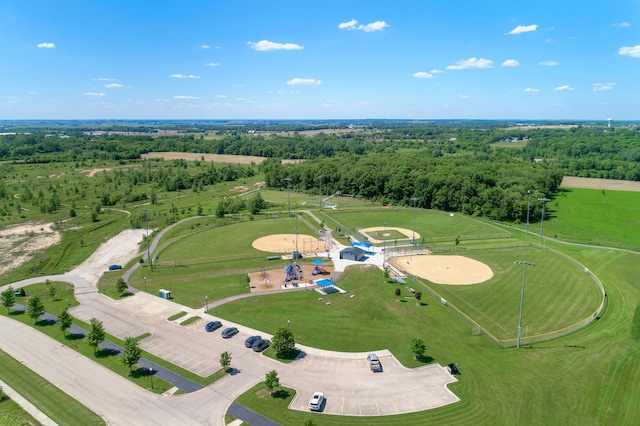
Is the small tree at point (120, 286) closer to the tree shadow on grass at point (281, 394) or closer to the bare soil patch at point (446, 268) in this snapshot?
the tree shadow on grass at point (281, 394)

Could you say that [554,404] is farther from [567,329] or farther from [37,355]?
[37,355]

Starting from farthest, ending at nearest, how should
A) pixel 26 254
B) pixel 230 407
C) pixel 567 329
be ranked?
1. pixel 26 254
2. pixel 567 329
3. pixel 230 407

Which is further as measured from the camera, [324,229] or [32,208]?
[32,208]

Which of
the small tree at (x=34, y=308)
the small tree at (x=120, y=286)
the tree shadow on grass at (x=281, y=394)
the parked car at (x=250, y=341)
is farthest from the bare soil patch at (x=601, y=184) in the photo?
the small tree at (x=34, y=308)

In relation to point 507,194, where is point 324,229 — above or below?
below

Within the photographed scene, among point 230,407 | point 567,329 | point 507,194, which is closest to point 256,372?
point 230,407

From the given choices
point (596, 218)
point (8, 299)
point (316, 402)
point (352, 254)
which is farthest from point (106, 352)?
point (596, 218)
